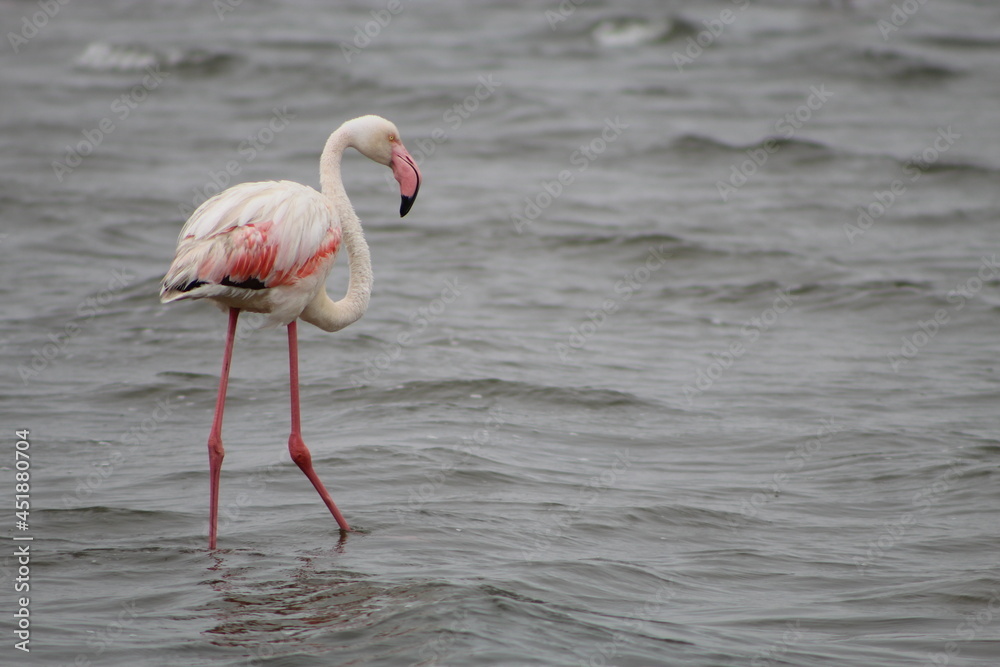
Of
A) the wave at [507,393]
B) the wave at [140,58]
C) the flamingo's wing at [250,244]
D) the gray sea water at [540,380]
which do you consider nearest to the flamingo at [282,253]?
the flamingo's wing at [250,244]

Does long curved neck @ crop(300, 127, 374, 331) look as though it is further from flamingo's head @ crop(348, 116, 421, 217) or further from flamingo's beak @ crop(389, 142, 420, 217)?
flamingo's beak @ crop(389, 142, 420, 217)

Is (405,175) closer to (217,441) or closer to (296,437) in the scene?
(296,437)

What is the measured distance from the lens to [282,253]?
614 cm

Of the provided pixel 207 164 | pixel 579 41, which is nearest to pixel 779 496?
pixel 207 164

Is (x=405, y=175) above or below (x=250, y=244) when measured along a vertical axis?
above

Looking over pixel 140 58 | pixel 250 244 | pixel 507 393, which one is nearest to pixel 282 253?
pixel 250 244

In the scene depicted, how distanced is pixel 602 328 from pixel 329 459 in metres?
4.33

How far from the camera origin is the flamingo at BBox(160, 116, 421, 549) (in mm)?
6055

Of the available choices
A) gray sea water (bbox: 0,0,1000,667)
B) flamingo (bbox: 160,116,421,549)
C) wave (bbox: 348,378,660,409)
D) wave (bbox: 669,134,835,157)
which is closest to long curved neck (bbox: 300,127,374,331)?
flamingo (bbox: 160,116,421,549)

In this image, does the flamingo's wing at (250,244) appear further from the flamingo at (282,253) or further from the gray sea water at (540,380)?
the gray sea water at (540,380)

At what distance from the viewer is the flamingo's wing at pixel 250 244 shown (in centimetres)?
602

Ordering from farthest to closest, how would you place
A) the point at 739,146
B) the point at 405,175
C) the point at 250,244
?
the point at 739,146 → the point at 405,175 → the point at 250,244

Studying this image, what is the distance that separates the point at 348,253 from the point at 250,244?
714 millimetres

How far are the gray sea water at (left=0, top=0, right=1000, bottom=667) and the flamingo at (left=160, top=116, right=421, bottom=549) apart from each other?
93 cm
